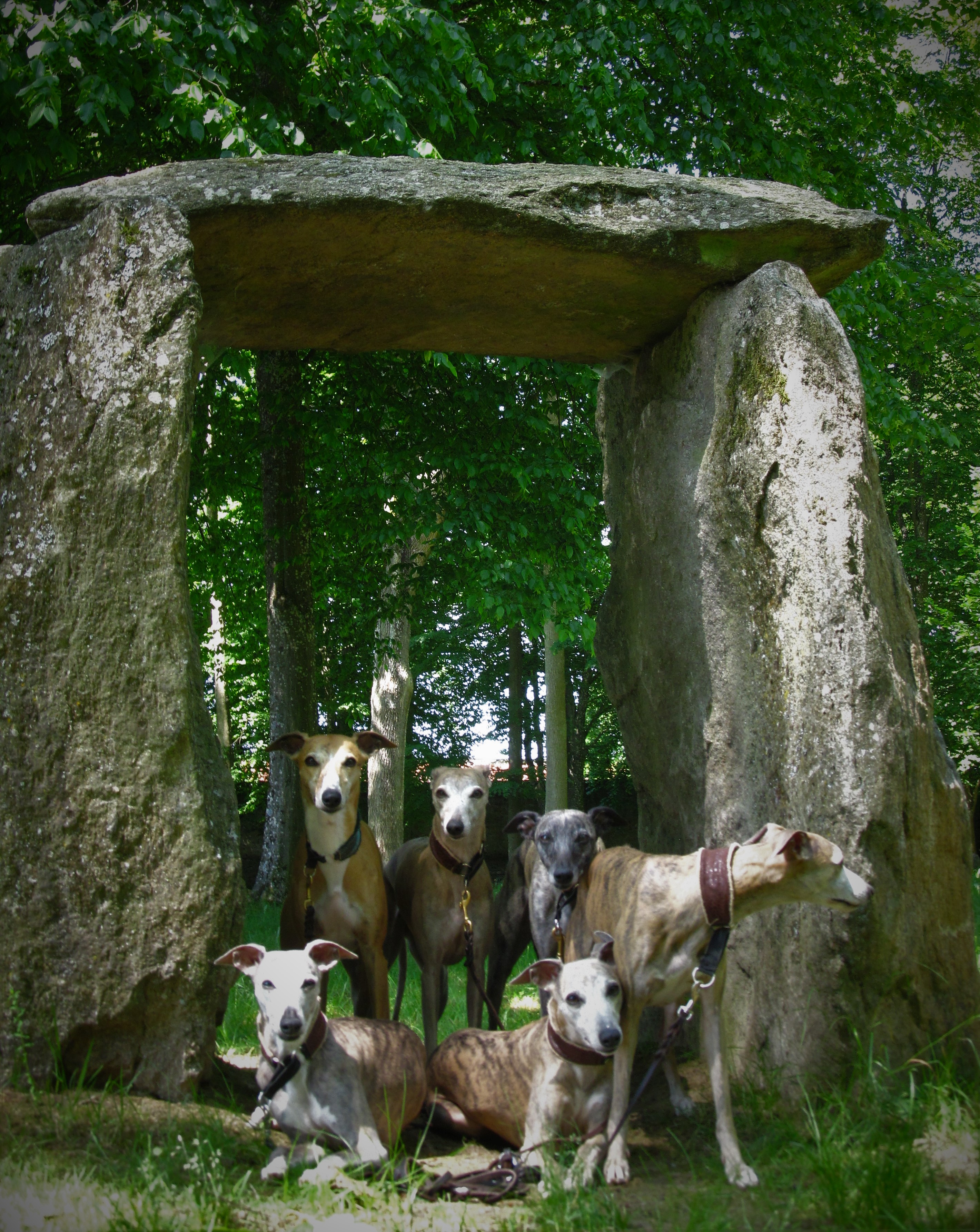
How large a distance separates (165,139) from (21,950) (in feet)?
27.7

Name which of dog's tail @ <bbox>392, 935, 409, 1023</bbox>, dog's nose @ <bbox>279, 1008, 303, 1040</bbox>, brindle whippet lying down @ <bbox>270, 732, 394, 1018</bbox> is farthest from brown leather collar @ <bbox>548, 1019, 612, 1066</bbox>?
dog's tail @ <bbox>392, 935, 409, 1023</bbox>

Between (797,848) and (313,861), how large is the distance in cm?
273

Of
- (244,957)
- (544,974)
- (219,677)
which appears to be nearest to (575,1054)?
(544,974)

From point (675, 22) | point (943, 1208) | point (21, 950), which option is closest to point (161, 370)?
point (21, 950)

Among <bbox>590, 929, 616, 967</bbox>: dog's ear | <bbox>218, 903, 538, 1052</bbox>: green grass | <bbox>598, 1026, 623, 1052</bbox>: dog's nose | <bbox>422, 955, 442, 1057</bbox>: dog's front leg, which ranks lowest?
<bbox>218, 903, 538, 1052</bbox>: green grass

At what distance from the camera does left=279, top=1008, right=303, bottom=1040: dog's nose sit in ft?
13.0

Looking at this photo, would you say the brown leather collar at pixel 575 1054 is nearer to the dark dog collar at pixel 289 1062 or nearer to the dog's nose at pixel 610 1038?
the dog's nose at pixel 610 1038

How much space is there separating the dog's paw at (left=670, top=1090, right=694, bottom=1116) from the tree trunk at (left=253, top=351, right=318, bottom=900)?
6620 millimetres

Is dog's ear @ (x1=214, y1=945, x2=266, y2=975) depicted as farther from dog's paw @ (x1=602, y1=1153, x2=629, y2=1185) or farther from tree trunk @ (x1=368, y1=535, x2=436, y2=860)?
tree trunk @ (x1=368, y1=535, x2=436, y2=860)

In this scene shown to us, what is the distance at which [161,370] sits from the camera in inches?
186

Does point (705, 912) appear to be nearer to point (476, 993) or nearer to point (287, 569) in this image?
point (476, 993)

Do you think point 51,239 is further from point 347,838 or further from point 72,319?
point 347,838

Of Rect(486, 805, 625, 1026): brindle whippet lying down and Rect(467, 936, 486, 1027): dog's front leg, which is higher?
Rect(486, 805, 625, 1026): brindle whippet lying down

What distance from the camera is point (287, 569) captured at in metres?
11.0
